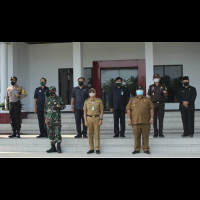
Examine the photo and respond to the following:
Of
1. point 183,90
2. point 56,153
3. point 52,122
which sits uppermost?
point 183,90

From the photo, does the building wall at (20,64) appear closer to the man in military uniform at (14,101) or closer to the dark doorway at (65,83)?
the dark doorway at (65,83)

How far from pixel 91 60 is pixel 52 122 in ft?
19.8

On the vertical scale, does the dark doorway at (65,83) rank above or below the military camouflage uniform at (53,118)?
above

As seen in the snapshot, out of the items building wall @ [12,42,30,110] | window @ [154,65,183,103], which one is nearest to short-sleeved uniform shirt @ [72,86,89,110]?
building wall @ [12,42,30,110]

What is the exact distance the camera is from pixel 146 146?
7.69 m

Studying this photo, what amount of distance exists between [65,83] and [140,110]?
22.1 feet

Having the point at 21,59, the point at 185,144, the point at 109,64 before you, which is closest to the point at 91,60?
the point at 109,64

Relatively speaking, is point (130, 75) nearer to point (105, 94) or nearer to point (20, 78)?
point (105, 94)

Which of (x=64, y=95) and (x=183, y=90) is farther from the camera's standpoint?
(x=64, y=95)

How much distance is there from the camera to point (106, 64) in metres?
13.2

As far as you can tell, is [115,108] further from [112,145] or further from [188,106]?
[188,106]

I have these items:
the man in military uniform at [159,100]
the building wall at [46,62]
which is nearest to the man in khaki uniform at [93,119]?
the man in military uniform at [159,100]

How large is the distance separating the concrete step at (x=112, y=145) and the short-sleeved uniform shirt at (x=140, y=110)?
0.88 m

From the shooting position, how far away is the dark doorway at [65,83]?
539 inches
